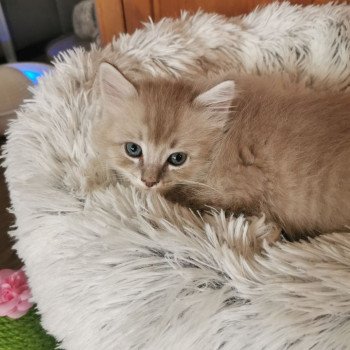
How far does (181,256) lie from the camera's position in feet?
2.36

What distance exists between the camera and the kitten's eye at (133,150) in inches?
37.6

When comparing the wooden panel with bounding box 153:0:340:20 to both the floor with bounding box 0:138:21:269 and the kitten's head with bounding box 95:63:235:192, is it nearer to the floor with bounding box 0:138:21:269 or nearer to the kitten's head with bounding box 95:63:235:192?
the kitten's head with bounding box 95:63:235:192

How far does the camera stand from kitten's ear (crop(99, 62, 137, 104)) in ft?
2.96

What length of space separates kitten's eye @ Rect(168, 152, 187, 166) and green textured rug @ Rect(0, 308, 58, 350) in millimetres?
477

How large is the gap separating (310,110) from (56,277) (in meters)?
0.60

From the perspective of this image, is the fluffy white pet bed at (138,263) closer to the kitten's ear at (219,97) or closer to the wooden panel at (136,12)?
the kitten's ear at (219,97)

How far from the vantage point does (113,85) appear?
95 cm

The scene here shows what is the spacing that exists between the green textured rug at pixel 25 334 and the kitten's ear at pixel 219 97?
2.04 feet

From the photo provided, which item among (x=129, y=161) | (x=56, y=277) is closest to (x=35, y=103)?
(x=129, y=161)

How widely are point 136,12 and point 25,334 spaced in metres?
1.11

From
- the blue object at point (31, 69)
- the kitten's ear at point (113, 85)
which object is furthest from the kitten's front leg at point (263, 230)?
the blue object at point (31, 69)

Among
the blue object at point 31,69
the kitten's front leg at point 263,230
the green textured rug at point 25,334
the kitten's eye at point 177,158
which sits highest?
the kitten's eye at point 177,158

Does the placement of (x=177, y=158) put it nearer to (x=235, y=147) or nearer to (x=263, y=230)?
(x=235, y=147)

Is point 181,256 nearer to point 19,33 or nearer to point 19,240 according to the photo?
point 19,240
